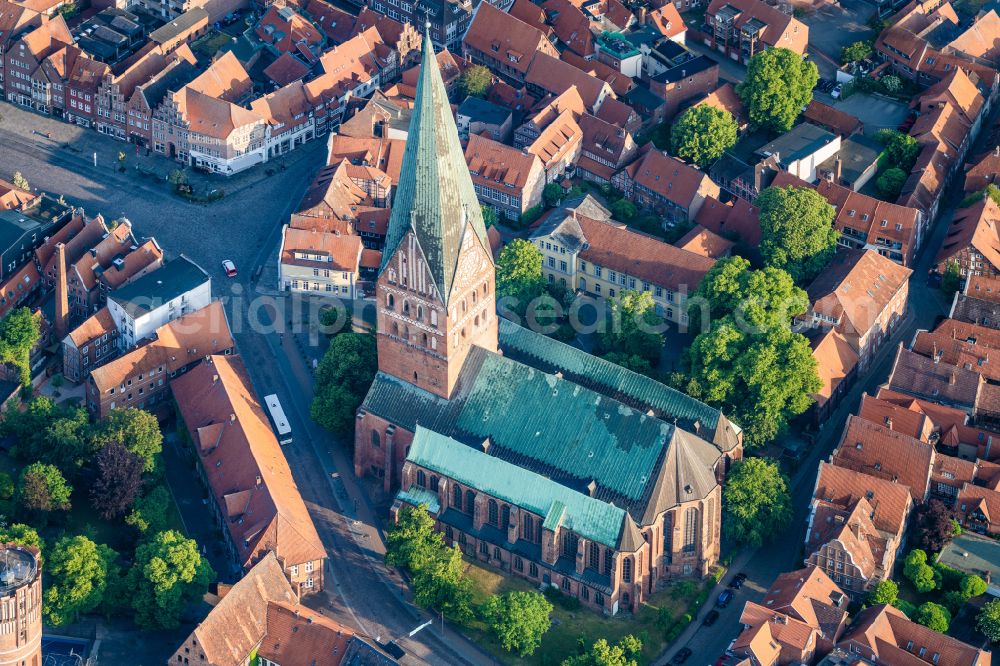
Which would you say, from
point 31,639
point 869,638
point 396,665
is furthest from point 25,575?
point 869,638

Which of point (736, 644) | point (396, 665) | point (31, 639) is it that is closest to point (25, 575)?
point (31, 639)

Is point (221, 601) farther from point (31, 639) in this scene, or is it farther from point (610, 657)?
point (610, 657)

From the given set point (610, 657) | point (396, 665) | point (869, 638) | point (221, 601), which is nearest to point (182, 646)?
point (221, 601)

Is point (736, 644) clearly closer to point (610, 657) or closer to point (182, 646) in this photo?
point (610, 657)

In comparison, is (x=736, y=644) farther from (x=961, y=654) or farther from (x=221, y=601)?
(x=221, y=601)

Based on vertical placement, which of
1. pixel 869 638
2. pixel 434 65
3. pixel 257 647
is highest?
pixel 434 65

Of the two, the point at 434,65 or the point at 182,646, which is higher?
the point at 434,65

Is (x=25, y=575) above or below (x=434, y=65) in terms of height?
below
